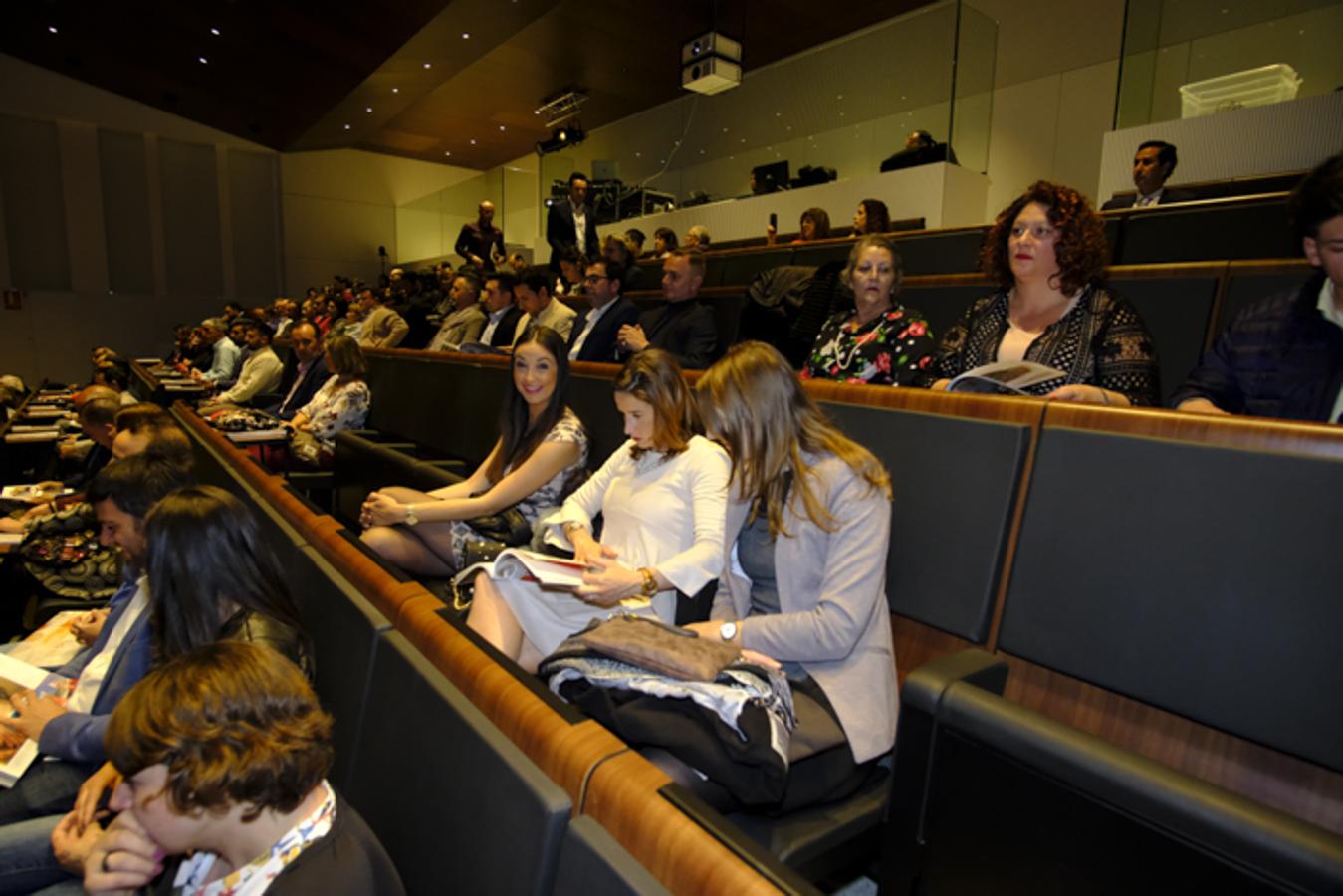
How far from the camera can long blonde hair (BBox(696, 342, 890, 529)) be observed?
125 cm

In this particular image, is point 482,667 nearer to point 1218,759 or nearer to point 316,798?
point 316,798

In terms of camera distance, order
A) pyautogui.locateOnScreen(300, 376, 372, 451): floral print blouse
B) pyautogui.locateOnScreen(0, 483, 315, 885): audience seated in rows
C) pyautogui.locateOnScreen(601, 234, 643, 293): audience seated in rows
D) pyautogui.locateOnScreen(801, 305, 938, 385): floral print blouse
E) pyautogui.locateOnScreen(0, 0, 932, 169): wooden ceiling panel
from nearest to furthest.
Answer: pyautogui.locateOnScreen(0, 483, 315, 885): audience seated in rows → pyautogui.locateOnScreen(801, 305, 938, 385): floral print blouse → pyautogui.locateOnScreen(300, 376, 372, 451): floral print blouse → pyautogui.locateOnScreen(601, 234, 643, 293): audience seated in rows → pyautogui.locateOnScreen(0, 0, 932, 169): wooden ceiling panel

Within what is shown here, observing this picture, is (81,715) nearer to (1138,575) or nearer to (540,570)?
(540,570)

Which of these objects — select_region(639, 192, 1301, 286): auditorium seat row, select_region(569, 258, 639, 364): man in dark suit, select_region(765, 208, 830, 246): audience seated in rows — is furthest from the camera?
select_region(765, 208, 830, 246): audience seated in rows

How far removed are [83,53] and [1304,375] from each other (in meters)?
11.2

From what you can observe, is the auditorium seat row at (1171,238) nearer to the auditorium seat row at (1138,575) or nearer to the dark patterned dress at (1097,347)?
the dark patterned dress at (1097,347)

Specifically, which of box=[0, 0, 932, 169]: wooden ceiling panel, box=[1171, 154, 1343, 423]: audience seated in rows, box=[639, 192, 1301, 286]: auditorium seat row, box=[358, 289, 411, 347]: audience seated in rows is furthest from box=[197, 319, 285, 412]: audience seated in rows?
box=[1171, 154, 1343, 423]: audience seated in rows

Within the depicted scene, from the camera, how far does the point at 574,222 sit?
557cm

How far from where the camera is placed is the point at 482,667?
2.60 feet

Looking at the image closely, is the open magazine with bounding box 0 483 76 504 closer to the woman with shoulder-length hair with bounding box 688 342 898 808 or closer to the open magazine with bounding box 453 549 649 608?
the open magazine with bounding box 453 549 649 608

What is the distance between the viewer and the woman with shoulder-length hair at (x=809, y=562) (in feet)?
3.57

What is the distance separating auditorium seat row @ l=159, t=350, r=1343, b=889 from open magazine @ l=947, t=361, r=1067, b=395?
0.11 metres

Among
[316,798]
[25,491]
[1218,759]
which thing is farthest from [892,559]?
[25,491]

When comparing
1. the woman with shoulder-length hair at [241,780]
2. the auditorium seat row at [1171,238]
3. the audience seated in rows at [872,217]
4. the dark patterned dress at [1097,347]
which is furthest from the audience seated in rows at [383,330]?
the woman with shoulder-length hair at [241,780]
